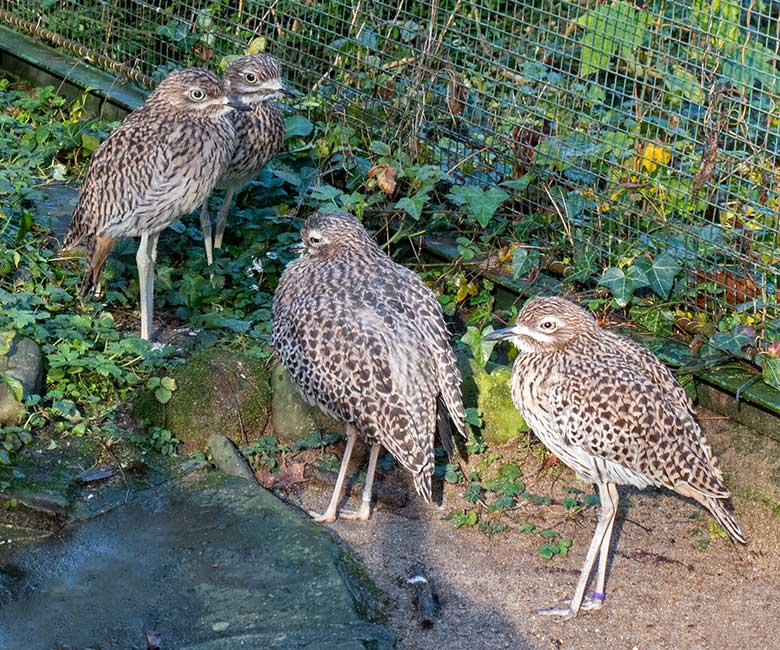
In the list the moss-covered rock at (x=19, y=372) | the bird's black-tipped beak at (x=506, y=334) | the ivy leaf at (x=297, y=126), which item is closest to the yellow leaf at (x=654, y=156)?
the bird's black-tipped beak at (x=506, y=334)

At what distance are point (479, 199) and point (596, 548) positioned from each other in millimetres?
2271

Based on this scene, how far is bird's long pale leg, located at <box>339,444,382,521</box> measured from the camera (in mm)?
5480

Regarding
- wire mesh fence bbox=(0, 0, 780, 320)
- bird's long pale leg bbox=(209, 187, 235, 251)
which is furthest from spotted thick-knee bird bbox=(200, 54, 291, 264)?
wire mesh fence bbox=(0, 0, 780, 320)

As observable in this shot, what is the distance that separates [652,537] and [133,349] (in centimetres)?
257

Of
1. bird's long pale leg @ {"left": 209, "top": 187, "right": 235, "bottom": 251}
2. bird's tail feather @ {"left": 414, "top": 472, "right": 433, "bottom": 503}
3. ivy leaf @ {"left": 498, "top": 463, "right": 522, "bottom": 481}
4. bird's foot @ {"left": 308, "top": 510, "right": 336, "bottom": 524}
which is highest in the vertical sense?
bird's long pale leg @ {"left": 209, "top": 187, "right": 235, "bottom": 251}

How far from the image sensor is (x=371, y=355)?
17.1 ft

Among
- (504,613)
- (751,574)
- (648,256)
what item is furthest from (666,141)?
(504,613)

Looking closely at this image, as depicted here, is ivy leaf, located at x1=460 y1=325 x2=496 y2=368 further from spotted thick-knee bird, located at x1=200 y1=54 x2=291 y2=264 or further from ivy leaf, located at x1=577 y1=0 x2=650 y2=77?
spotted thick-knee bird, located at x1=200 y1=54 x2=291 y2=264

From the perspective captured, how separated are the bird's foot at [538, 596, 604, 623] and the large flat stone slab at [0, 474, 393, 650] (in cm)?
73

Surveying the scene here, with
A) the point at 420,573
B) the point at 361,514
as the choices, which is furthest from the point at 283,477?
the point at 420,573

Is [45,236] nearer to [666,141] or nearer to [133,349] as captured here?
[133,349]

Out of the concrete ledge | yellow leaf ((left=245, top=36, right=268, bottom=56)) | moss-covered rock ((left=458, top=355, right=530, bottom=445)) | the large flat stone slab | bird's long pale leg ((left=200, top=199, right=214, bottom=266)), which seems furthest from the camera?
the concrete ledge

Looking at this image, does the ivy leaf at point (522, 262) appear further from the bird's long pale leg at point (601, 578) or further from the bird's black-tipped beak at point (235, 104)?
the bird's long pale leg at point (601, 578)

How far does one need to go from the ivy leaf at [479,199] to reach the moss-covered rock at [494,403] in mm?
956
